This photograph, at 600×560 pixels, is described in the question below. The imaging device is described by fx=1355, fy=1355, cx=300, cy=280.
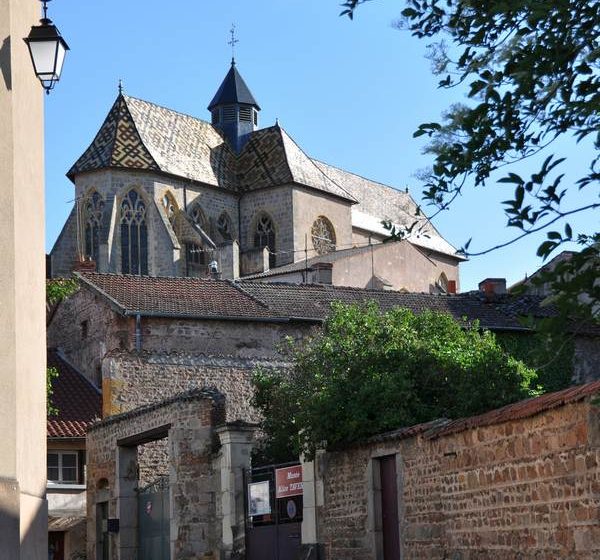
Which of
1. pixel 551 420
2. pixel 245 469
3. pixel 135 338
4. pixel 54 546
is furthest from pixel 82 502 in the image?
pixel 551 420

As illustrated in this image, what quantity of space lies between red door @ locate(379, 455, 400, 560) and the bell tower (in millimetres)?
48783

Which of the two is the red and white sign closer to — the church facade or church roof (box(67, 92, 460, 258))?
the church facade

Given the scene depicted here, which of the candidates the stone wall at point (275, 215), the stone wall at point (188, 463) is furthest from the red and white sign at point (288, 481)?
the stone wall at point (275, 215)

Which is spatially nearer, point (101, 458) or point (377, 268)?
point (101, 458)

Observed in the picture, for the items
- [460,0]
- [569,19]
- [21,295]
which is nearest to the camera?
[569,19]

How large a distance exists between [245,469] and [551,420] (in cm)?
925

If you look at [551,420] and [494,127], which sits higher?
[494,127]

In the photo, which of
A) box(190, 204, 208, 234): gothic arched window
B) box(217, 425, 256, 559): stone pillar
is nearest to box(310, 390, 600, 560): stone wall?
box(217, 425, 256, 559): stone pillar

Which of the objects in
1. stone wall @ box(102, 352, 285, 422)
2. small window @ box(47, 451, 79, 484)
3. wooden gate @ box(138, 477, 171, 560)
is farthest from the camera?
small window @ box(47, 451, 79, 484)

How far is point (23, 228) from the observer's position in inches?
415

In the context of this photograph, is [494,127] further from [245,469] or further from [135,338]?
[135,338]

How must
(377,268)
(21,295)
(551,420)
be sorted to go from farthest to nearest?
(377,268), (551,420), (21,295)

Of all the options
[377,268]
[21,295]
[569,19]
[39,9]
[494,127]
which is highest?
[377,268]

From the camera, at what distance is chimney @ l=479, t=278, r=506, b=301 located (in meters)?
38.7
